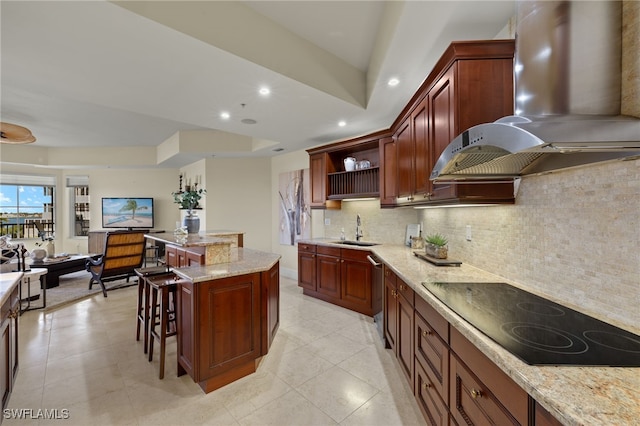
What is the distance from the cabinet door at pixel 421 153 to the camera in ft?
7.11

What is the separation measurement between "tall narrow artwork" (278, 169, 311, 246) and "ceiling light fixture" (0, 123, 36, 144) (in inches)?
143

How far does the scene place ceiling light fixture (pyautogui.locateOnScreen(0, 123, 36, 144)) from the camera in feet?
9.61

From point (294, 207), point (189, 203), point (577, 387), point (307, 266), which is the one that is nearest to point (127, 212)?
point (294, 207)

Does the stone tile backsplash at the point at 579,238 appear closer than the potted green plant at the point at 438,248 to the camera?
Yes

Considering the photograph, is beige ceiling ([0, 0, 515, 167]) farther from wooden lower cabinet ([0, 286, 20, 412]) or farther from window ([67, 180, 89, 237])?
window ([67, 180, 89, 237])

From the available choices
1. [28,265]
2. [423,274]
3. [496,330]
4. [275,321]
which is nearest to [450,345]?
[496,330]

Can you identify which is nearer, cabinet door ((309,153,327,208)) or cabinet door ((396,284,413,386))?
cabinet door ((396,284,413,386))

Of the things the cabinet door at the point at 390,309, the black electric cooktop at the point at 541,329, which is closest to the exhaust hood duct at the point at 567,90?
the black electric cooktop at the point at 541,329

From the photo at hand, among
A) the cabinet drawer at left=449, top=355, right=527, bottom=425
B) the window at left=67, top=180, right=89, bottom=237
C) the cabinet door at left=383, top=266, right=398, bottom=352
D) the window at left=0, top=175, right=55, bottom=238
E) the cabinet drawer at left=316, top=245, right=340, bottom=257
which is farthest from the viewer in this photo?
the window at left=67, top=180, right=89, bottom=237

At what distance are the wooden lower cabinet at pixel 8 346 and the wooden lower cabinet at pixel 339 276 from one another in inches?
121

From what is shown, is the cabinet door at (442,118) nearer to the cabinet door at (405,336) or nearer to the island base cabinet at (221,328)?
the cabinet door at (405,336)

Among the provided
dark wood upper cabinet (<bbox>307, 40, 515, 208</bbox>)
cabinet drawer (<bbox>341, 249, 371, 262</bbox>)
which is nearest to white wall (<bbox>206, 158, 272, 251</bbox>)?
cabinet drawer (<bbox>341, 249, 371, 262</bbox>)

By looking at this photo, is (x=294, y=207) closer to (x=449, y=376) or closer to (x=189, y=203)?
(x=189, y=203)

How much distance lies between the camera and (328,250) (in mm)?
3947
